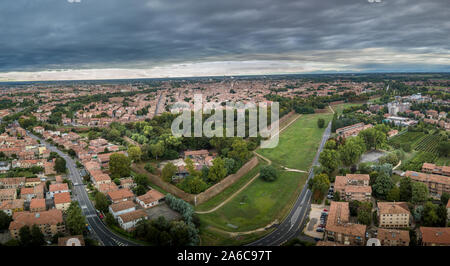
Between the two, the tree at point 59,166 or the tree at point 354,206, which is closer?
the tree at point 354,206

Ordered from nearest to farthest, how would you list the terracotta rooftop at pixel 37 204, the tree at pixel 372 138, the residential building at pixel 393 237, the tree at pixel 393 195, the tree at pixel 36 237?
1. the residential building at pixel 393 237
2. the tree at pixel 36 237
3. the terracotta rooftop at pixel 37 204
4. the tree at pixel 393 195
5. the tree at pixel 372 138

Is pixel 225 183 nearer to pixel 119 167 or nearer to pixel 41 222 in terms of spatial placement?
pixel 119 167

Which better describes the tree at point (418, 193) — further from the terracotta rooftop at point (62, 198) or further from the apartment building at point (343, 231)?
the terracotta rooftop at point (62, 198)

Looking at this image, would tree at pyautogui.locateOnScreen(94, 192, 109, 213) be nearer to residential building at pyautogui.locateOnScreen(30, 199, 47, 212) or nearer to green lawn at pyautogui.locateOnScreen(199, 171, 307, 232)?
residential building at pyautogui.locateOnScreen(30, 199, 47, 212)

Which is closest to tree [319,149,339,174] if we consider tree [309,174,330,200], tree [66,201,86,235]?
tree [309,174,330,200]

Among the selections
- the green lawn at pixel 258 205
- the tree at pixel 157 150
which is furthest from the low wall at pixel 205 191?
the tree at pixel 157 150

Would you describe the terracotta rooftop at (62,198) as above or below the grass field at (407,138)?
below
